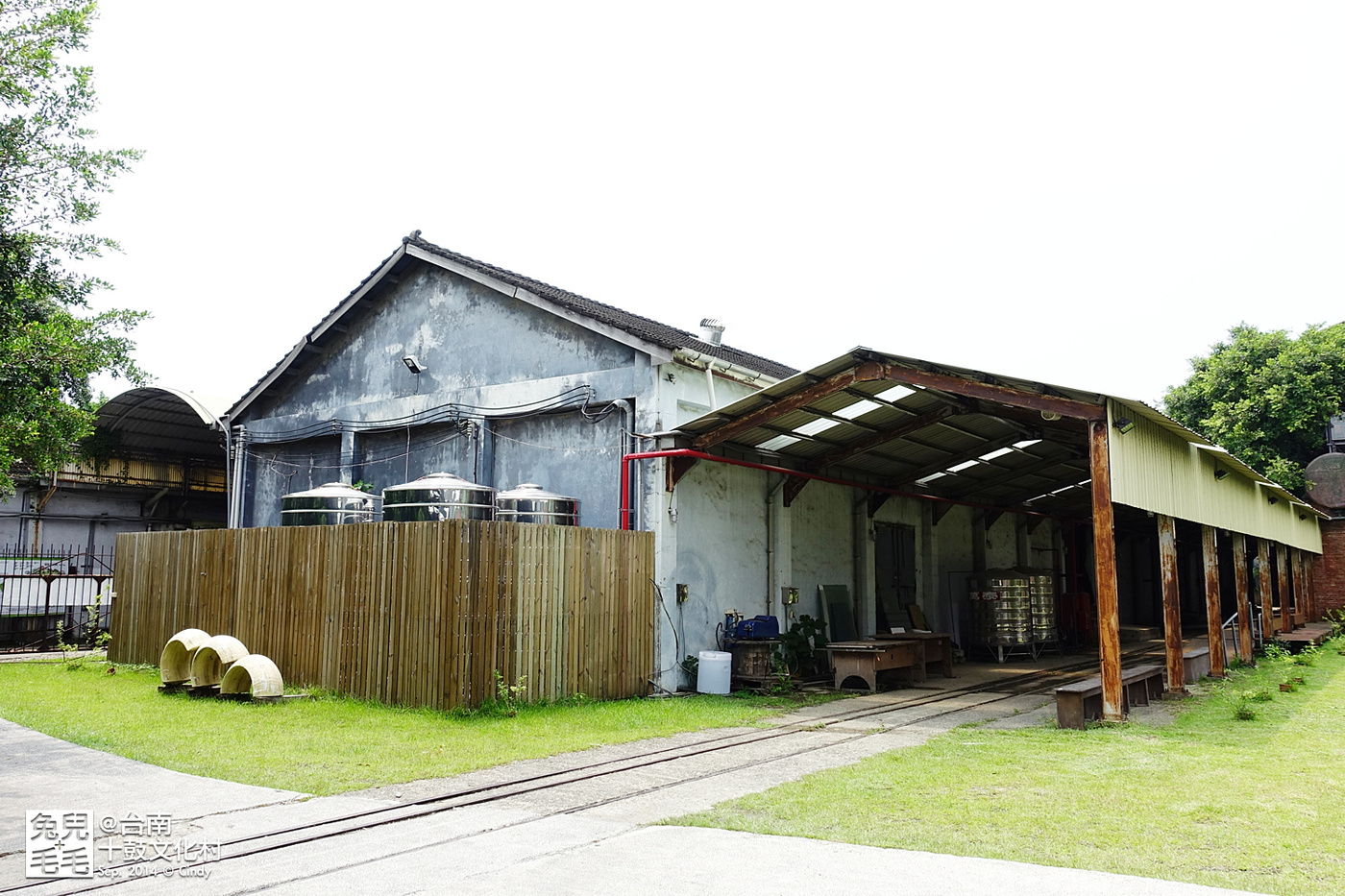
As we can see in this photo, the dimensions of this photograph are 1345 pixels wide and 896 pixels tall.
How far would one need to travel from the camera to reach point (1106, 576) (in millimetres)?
10891

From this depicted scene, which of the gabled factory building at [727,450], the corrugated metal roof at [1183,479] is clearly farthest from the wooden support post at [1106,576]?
the corrugated metal roof at [1183,479]

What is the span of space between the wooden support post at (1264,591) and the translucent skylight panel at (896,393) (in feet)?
38.3

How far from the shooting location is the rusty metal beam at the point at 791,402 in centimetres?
1209

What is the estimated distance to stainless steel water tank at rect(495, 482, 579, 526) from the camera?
44.2 feet

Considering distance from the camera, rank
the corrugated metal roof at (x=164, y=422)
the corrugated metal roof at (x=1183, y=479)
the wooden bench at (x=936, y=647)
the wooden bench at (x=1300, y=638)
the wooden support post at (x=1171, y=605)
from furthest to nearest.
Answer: the corrugated metal roof at (x=164, y=422) < the wooden bench at (x=1300, y=638) < the wooden bench at (x=936, y=647) < the wooden support post at (x=1171, y=605) < the corrugated metal roof at (x=1183, y=479)

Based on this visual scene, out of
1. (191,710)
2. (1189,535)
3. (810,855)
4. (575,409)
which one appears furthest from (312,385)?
(1189,535)

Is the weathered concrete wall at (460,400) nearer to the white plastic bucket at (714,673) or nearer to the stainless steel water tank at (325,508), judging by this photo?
the stainless steel water tank at (325,508)

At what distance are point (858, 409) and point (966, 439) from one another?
10.9 ft

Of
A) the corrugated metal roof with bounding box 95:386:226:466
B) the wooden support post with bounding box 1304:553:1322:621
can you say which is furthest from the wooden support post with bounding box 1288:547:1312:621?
the corrugated metal roof with bounding box 95:386:226:466

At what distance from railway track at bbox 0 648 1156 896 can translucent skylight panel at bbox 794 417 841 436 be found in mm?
4094

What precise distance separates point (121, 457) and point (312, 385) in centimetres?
994

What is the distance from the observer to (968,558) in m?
22.6

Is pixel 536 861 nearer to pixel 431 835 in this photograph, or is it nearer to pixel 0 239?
pixel 431 835

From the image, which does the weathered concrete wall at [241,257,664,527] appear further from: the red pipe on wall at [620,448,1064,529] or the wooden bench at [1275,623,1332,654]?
the wooden bench at [1275,623,1332,654]
